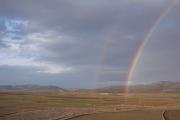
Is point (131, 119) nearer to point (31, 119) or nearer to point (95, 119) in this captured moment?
point (95, 119)

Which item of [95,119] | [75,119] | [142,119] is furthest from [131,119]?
[75,119]

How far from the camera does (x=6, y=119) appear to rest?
3033 centimetres

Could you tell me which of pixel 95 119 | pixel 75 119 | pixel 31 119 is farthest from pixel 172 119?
pixel 31 119

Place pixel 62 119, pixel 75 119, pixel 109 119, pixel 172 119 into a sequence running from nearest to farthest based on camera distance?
pixel 62 119 → pixel 75 119 → pixel 109 119 → pixel 172 119

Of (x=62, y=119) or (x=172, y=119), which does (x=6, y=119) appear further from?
(x=172, y=119)

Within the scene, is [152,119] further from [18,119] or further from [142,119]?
[18,119]

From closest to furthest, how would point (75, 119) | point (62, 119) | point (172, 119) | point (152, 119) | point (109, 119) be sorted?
1. point (62, 119)
2. point (75, 119)
3. point (109, 119)
4. point (152, 119)
5. point (172, 119)

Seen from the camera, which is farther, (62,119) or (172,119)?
(172,119)

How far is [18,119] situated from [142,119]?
1281 cm

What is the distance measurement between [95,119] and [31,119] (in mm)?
6093

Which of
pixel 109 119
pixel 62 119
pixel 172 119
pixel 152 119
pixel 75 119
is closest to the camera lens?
pixel 62 119

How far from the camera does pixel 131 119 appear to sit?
3578cm

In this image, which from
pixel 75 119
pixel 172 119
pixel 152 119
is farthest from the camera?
pixel 172 119

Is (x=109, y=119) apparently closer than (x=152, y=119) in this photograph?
Yes
